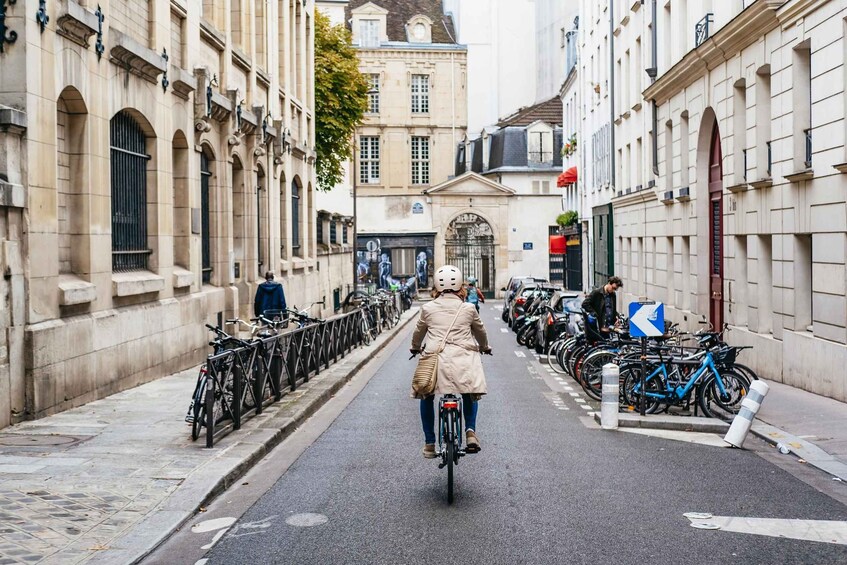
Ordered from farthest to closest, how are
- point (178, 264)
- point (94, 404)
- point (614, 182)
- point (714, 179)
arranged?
point (614, 182) → point (714, 179) → point (178, 264) → point (94, 404)

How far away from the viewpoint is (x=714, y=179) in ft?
73.8

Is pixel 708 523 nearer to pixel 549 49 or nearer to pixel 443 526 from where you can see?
pixel 443 526

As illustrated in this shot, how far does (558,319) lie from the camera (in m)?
23.3

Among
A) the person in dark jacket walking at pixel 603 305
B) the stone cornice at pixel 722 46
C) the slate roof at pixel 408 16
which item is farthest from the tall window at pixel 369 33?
the person in dark jacket walking at pixel 603 305

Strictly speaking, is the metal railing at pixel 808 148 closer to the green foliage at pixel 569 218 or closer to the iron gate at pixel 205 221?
the iron gate at pixel 205 221

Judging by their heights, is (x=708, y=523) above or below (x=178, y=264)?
below

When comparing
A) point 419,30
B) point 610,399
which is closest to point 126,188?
point 610,399

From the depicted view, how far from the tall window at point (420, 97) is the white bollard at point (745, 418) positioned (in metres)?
59.1

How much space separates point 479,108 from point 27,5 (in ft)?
200

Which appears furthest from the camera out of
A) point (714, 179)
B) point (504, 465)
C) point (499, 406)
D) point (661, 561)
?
point (714, 179)

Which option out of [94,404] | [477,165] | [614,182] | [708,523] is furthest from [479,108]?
[708,523]

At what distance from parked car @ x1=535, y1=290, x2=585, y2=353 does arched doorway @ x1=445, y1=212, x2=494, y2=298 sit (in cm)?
3738

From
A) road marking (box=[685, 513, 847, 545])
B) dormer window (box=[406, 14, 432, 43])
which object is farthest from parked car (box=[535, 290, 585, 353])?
dormer window (box=[406, 14, 432, 43])

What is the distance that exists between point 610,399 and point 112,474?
5.87 metres
